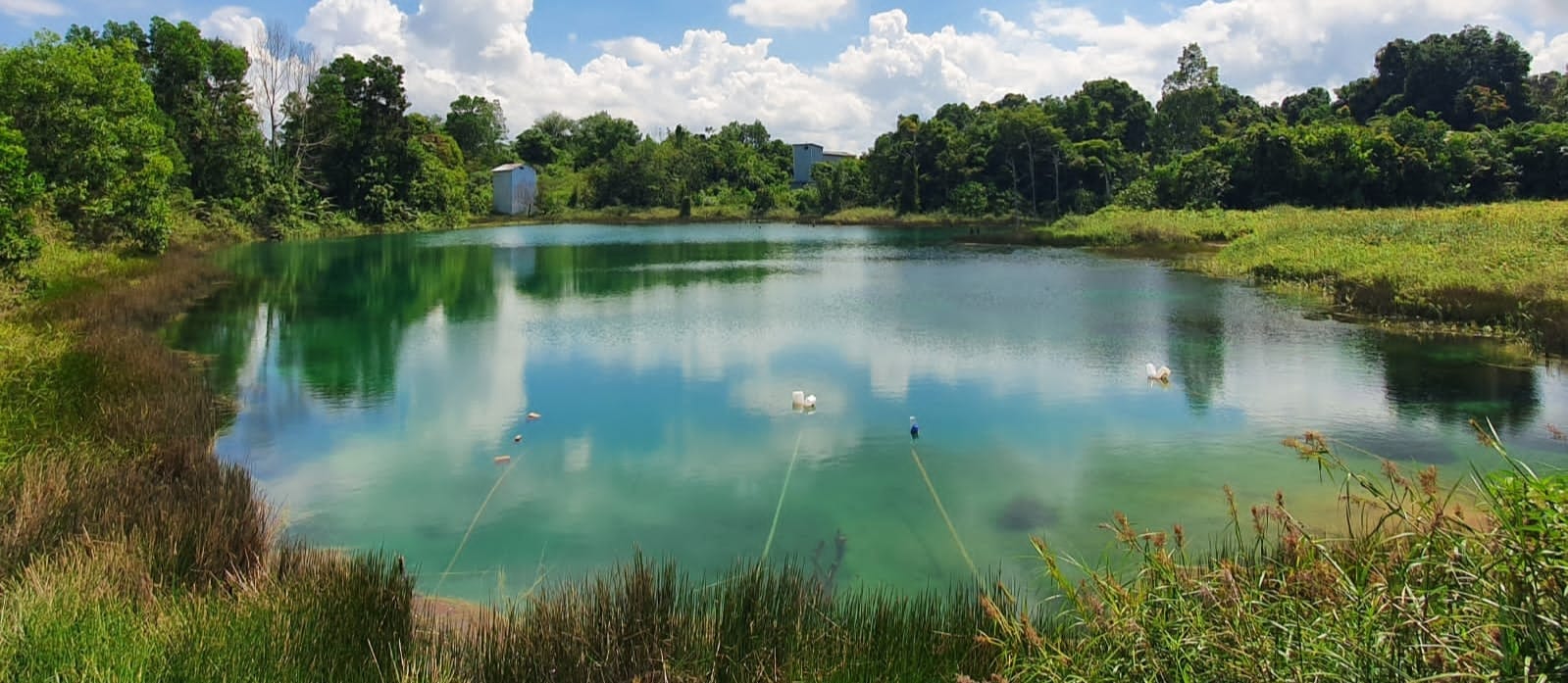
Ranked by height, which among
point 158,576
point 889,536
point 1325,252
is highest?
point 1325,252

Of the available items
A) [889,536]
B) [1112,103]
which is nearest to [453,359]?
[889,536]

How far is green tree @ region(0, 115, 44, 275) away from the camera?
1123cm

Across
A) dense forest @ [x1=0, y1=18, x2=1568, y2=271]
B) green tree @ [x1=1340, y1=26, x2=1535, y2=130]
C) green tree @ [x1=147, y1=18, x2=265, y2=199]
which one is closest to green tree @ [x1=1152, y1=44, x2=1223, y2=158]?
dense forest @ [x1=0, y1=18, x2=1568, y2=271]

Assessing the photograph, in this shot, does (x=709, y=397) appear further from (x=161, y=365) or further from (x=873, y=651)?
(x=873, y=651)

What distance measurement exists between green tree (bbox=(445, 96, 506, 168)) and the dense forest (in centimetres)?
14

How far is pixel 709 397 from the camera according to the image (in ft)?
35.6

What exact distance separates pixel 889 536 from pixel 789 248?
3041 cm

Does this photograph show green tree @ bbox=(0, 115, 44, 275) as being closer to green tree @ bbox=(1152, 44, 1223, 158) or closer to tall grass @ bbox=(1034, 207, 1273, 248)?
tall grass @ bbox=(1034, 207, 1273, 248)

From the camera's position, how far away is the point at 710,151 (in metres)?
66.9

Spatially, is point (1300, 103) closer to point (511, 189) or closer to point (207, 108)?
point (511, 189)

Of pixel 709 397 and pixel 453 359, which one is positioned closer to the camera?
pixel 709 397

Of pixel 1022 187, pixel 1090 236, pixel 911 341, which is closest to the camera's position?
pixel 911 341

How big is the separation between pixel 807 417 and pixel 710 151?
59.0 m

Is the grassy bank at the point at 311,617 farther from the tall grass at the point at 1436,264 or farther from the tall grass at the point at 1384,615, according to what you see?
the tall grass at the point at 1436,264
